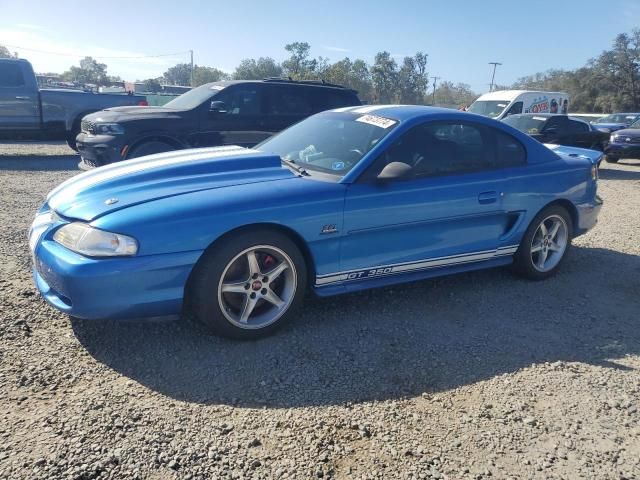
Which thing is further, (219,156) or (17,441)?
(219,156)

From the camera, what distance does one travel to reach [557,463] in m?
2.32

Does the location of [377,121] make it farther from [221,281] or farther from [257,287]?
[221,281]

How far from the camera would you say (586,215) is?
4.89 meters

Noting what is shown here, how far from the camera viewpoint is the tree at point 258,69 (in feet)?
227

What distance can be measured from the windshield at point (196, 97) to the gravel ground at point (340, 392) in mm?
4553

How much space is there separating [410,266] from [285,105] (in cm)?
553

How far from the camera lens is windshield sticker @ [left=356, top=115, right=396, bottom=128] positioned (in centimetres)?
388

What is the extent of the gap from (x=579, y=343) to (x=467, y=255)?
101cm

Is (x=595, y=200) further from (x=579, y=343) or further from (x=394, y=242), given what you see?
(x=394, y=242)

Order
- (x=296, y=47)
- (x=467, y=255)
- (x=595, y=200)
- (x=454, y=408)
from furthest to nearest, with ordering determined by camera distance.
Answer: (x=296, y=47) < (x=595, y=200) < (x=467, y=255) < (x=454, y=408)

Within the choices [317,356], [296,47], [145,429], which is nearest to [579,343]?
[317,356]

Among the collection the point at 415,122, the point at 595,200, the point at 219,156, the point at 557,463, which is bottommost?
the point at 557,463

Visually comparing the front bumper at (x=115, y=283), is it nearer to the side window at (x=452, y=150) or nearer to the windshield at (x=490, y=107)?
the side window at (x=452, y=150)

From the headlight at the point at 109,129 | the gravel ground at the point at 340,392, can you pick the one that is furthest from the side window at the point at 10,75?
the gravel ground at the point at 340,392
